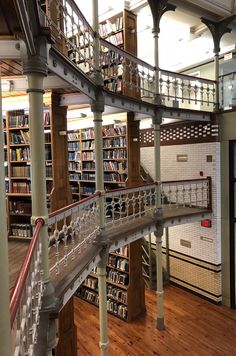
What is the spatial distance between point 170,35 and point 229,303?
6.90m

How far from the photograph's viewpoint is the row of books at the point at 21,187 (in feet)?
16.8

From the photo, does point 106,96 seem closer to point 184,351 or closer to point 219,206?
point 219,206

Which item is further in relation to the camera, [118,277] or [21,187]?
[118,277]

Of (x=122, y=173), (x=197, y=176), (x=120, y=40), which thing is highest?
(x=120, y=40)

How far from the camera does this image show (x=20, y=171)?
5.16 meters

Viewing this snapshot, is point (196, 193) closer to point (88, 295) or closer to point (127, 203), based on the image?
point (127, 203)

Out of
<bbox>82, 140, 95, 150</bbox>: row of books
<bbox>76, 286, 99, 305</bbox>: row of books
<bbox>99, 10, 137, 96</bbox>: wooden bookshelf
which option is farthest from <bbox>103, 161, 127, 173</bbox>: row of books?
<bbox>76, 286, 99, 305</bbox>: row of books

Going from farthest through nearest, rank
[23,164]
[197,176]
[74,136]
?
1. [74,136]
2. [197,176]
3. [23,164]

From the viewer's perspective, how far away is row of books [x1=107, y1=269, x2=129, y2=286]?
22.0 ft

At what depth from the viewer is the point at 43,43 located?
2.35 meters

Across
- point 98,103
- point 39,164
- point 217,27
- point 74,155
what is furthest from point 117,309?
point 217,27

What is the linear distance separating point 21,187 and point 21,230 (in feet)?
2.43

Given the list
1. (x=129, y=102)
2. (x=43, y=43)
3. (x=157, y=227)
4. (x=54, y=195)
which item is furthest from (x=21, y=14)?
(x=157, y=227)

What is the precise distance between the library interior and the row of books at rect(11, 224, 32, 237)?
0.02 m
